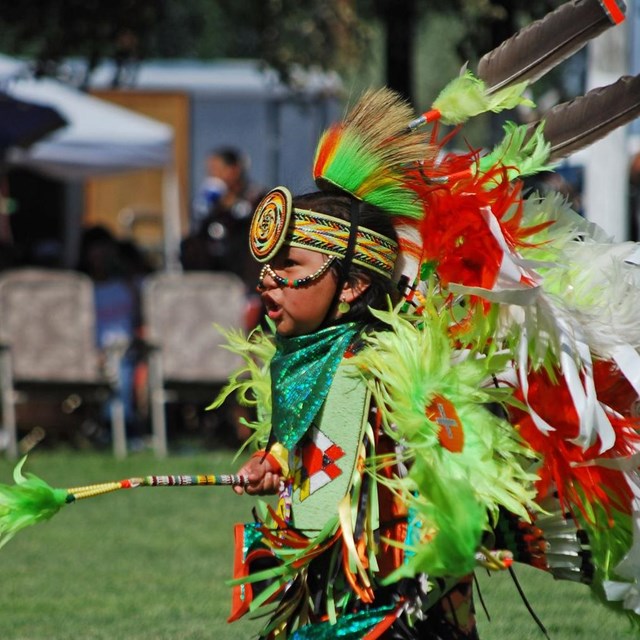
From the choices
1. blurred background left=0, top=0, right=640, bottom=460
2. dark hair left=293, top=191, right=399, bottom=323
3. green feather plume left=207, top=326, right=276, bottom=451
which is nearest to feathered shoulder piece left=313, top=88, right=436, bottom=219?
dark hair left=293, top=191, right=399, bottom=323

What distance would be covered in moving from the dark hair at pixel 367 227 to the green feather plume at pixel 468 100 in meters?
0.30

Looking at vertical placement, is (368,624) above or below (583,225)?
below

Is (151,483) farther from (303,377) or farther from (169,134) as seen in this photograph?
(169,134)

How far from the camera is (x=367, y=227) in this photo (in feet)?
11.1

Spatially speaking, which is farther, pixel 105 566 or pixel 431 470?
pixel 105 566

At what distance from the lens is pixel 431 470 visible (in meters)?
2.91

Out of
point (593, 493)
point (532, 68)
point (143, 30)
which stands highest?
point (143, 30)

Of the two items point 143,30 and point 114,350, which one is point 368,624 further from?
point 143,30

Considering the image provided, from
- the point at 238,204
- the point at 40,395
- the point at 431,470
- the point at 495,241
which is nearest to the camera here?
the point at 431,470

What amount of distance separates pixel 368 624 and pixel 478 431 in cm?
52

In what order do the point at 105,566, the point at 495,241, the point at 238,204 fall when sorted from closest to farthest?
the point at 495,241 → the point at 105,566 → the point at 238,204

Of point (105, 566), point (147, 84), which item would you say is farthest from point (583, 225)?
point (147, 84)

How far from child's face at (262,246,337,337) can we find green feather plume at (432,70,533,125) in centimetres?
48

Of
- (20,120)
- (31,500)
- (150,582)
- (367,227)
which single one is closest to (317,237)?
(367,227)
